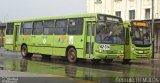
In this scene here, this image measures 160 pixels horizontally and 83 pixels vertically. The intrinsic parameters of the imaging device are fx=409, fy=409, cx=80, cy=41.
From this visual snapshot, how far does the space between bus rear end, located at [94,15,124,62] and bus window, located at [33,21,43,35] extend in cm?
621

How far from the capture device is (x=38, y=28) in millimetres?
28594

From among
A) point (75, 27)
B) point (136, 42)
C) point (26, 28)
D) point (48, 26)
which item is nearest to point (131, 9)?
point (26, 28)

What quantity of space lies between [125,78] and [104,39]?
23.0 ft

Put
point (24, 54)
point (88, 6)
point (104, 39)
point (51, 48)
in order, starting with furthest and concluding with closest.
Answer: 1. point (88, 6)
2. point (24, 54)
3. point (51, 48)
4. point (104, 39)

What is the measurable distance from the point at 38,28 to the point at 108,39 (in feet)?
22.8

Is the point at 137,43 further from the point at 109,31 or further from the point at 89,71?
the point at 89,71

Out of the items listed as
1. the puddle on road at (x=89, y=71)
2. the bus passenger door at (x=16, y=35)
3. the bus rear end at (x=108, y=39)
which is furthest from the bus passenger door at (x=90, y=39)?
the bus passenger door at (x=16, y=35)

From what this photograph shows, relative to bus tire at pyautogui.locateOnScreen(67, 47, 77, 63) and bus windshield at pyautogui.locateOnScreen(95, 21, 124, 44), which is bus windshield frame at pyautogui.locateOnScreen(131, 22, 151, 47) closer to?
bus windshield at pyautogui.locateOnScreen(95, 21, 124, 44)

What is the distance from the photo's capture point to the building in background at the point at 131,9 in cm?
4138

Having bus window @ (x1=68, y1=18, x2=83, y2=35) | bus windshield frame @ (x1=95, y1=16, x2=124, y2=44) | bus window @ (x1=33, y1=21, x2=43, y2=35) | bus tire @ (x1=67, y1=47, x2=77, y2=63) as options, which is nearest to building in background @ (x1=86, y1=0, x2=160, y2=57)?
bus window @ (x1=33, y1=21, x2=43, y2=35)

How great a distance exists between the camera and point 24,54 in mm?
29797

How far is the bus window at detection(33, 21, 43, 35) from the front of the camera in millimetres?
28278

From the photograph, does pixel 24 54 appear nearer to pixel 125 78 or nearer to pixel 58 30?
pixel 58 30

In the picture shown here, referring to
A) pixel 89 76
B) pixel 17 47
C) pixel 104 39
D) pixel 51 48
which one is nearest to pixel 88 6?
pixel 17 47
